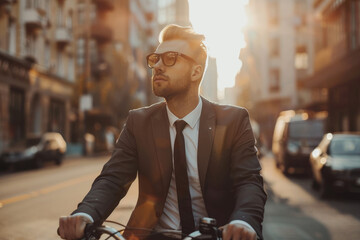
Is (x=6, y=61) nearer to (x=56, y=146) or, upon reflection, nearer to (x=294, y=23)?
(x=56, y=146)

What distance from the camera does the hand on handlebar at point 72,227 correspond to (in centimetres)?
247

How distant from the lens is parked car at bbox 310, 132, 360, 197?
11953 mm

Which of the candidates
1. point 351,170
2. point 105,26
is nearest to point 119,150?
point 351,170

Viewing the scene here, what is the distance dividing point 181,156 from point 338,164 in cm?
989

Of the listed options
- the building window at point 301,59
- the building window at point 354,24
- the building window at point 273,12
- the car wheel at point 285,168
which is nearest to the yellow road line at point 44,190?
the car wheel at point 285,168

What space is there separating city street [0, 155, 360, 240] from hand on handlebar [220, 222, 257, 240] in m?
5.16

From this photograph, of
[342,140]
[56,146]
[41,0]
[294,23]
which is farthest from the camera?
[294,23]

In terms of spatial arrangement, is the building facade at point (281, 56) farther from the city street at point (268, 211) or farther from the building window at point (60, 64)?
the city street at point (268, 211)

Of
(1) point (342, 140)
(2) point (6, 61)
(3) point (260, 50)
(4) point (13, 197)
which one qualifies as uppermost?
(3) point (260, 50)

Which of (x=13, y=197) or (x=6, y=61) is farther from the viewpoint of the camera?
(x=6, y=61)

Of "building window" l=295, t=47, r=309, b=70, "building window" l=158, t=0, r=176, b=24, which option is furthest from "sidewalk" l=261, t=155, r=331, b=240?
"building window" l=158, t=0, r=176, b=24

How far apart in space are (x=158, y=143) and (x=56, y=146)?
2418cm

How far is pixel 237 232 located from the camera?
2.33m

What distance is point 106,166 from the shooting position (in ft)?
9.70
